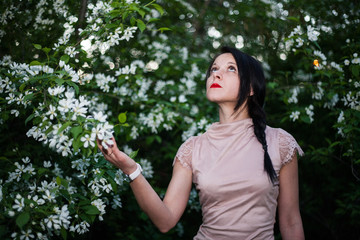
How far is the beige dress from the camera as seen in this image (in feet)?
5.55

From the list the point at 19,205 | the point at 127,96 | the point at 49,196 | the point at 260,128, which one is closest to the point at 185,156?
the point at 260,128

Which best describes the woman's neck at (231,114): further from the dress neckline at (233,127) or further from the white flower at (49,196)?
the white flower at (49,196)

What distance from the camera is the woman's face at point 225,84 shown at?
190 centimetres

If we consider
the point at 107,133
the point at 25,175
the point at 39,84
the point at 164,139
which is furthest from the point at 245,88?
the point at 164,139

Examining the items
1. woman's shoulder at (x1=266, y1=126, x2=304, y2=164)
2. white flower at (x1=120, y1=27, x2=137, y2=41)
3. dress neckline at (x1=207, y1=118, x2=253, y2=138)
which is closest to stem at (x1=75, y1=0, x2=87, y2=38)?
white flower at (x1=120, y1=27, x2=137, y2=41)

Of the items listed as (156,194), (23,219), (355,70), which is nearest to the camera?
(23,219)

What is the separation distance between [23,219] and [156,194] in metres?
0.63

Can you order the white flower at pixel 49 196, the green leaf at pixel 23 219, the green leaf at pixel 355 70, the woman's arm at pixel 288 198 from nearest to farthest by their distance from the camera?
the green leaf at pixel 23 219
the white flower at pixel 49 196
the woman's arm at pixel 288 198
the green leaf at pixel 355 70

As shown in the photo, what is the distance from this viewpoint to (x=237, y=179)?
5.64 feet

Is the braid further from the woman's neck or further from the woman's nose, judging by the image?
the woman's nose

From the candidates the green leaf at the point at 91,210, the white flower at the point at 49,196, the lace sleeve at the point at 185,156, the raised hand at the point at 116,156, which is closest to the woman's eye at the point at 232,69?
the lace sleeve at the point at 185,156

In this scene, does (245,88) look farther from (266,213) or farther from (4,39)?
(4,39)

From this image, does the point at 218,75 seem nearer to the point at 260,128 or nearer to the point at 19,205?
the point at 260,128

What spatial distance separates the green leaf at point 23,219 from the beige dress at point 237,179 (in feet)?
2.90
